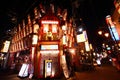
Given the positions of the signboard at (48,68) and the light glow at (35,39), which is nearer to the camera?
the signboard at (48,68)

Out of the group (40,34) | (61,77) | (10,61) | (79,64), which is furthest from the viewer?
(10,61)

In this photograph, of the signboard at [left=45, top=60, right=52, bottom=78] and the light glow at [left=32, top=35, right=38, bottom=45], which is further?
the light glow at [left=32, top=35, right=38, bottom=45]

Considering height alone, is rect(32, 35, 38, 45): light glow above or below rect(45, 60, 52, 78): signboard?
above

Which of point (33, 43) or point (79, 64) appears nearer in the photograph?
point (33, 43)

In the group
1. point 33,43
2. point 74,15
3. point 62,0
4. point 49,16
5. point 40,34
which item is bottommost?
point 33,43

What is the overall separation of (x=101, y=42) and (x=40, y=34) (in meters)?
38.7

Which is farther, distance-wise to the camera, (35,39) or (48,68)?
(35,39)

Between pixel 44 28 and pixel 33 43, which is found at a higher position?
pixel 44 28

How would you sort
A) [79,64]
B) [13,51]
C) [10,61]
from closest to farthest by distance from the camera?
[79,64]
[10,61]
[13,51]

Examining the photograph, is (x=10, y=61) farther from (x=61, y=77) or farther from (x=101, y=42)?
(x=101, y=42)

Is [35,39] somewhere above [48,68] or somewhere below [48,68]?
above

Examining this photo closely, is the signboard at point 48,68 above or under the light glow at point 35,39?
under

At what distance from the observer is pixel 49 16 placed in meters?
20.6

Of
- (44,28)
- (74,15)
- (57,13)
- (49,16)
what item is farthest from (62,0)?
(44,28)
